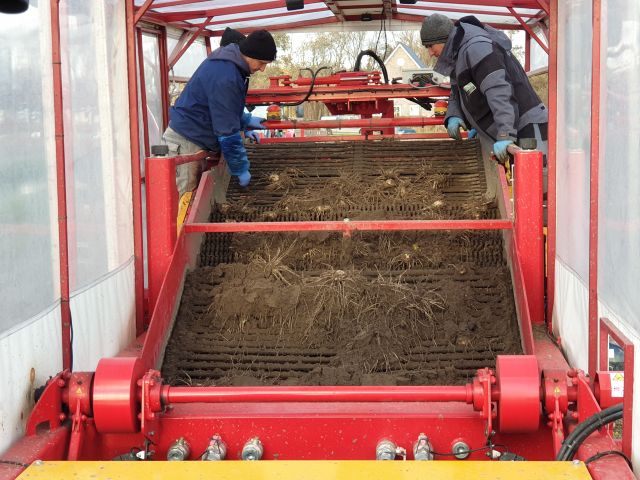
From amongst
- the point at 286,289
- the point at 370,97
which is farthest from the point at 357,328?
the point at 370,97

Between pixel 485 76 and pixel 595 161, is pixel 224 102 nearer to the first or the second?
pixel 485 76

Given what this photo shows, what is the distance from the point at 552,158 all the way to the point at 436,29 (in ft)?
5.45

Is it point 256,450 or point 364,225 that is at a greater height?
point 364,225

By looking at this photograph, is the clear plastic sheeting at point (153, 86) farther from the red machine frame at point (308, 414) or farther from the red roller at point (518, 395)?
the red roller at point (518, 395)

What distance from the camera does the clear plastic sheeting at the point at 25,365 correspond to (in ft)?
9.53

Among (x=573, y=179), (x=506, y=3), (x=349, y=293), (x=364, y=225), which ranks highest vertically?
(x=506, y=3)

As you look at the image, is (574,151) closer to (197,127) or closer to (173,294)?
(173,294)

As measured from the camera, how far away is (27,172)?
3127mm

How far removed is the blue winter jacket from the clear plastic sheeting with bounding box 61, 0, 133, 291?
2.85 feet

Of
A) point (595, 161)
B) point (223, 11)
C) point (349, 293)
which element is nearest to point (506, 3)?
point (223, 11)

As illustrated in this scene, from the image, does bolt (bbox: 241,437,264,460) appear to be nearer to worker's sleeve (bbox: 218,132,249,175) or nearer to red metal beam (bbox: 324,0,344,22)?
worker's sleeve (bbox: 218,132,249,175)

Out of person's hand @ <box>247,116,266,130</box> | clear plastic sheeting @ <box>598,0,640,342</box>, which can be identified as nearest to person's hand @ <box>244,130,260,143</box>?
person's hand @ <box>247,116,266,130</box>

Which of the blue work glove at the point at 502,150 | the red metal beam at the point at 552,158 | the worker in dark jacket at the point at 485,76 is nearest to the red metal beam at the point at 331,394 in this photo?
the red metal beam at the point at 552,158

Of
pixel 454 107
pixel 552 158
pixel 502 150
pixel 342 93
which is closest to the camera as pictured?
pixel 552 158
